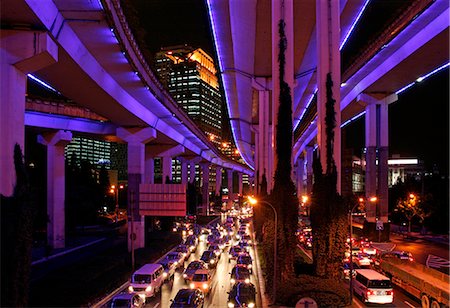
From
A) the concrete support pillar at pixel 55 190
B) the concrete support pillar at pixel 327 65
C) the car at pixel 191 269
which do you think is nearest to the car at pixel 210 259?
the car at pixel 191 269

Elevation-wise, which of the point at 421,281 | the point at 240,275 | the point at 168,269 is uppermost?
the point at 421,281

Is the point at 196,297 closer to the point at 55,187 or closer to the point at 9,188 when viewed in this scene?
the point at 9,188

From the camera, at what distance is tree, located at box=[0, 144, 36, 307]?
13.4 metres

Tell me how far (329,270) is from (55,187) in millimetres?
32128

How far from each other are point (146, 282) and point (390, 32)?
938 inches

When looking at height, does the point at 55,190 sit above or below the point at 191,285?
above

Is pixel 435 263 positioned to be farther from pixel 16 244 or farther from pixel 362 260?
pixel 16 244

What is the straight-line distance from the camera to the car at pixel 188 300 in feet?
67.8

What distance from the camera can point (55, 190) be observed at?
153ft

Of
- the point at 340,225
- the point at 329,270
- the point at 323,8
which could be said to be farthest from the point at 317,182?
the point at 323,8

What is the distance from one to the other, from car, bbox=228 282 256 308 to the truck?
7632 millimetres

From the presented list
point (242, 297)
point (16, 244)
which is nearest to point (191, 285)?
point (242, 297)

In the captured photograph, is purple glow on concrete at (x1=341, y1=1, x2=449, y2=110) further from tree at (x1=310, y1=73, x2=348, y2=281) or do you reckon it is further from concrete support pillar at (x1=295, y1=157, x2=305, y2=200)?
concrete support pillar at (x1=295, y1=157, x2=305, y2=200)

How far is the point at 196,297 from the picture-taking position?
70.4ft
